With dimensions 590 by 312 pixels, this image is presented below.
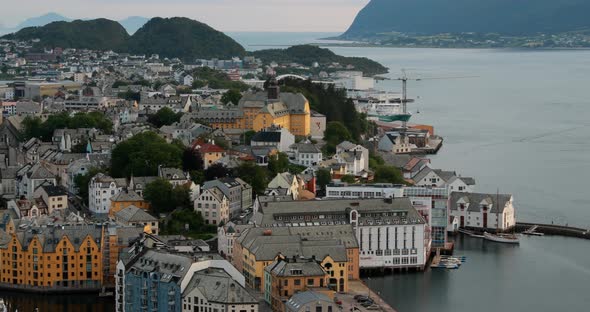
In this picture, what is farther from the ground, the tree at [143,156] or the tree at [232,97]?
the tree at [232,97]

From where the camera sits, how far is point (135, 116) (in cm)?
3512

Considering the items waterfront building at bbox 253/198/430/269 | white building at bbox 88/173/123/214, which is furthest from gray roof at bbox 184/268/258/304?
white building at bbox 88/173/123/214

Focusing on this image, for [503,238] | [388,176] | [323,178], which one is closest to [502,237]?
[503,238]

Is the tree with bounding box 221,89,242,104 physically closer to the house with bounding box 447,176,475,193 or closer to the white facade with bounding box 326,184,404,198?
the house with bounding box 447,176,475,193

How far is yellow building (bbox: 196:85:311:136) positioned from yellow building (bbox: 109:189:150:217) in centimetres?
779

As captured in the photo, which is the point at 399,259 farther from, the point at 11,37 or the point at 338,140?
the point at 11,37

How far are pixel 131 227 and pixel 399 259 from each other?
4.73 metres

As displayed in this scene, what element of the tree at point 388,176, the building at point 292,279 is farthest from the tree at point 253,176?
the building at point 292,279

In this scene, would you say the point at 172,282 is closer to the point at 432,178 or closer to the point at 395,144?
the point at 432,178

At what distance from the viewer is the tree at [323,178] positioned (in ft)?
84.8

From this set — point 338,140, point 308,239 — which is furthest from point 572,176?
point 308,239

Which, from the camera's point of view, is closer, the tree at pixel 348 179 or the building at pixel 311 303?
the building at pixel 311 303

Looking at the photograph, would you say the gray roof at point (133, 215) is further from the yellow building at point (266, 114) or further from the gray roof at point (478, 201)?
the yellow building at point (266, 114)

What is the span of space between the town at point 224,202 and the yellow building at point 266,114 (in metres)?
0.04
